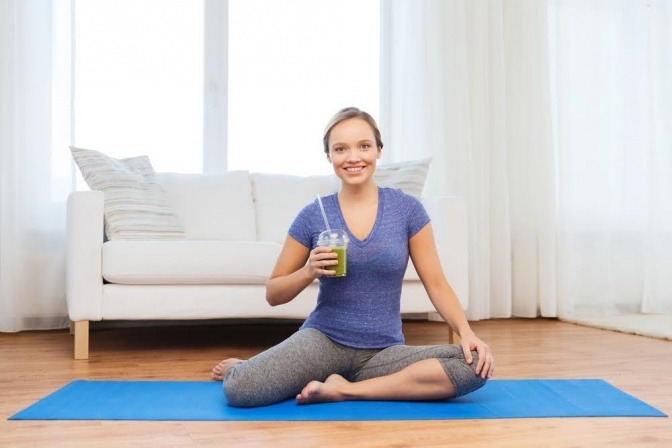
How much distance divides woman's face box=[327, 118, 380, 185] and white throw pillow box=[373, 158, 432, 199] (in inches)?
59.5

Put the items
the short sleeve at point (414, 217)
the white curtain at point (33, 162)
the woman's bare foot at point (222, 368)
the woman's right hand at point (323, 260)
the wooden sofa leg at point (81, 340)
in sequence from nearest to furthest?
the woman's right hand at point (323, 260) → the short sleeve at point (414, 217) → the woman's bare foot at point (222, 368) → the wooden sofa leg at point (81, 340) → the white curtain at point (33, 162)

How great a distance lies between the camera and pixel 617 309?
4.46 meters

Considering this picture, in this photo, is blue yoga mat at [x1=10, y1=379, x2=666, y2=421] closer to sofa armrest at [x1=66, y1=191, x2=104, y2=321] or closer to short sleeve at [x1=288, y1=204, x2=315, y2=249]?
short sleeve at [x1=288, y1=204, x2=315, y2=249]

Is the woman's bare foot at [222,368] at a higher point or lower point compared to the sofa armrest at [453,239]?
lower

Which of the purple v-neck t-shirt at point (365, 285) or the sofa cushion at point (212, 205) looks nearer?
the purple v-neck t-shirt at point (365, 285)

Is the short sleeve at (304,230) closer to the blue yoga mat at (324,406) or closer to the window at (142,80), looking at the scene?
the blue yoga mat at (324,406)

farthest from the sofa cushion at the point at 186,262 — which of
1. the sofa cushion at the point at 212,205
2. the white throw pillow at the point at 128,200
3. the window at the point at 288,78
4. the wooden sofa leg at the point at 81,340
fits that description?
the window at the point at 288,78

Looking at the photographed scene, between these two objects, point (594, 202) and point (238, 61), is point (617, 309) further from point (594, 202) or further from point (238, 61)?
point (238, 61)

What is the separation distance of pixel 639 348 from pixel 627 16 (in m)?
2.32

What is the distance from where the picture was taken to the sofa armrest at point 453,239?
3146 mm

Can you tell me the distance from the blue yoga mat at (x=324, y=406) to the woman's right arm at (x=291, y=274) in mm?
278

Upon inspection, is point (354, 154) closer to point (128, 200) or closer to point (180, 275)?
point (180, 275)

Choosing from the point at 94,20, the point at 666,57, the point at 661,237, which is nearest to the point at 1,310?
the point at 94,20

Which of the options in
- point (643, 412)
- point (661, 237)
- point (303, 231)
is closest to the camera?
point (643, 412)
